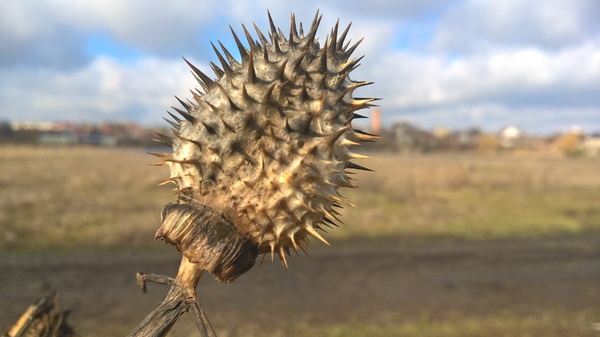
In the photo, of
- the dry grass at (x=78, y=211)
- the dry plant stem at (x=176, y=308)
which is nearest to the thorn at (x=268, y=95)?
the dry plant stem at (x=176, y=308)

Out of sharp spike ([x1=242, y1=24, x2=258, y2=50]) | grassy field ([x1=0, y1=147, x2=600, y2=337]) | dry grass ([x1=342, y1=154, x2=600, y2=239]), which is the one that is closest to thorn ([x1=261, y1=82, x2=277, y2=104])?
sharp spike ([x1=242, y1=24, x2=258, y2=50])

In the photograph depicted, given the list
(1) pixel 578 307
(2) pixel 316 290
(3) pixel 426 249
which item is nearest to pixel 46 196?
(2) pixel 316 290

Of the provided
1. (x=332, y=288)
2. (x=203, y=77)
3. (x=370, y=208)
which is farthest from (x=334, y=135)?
(x=370, y=208)

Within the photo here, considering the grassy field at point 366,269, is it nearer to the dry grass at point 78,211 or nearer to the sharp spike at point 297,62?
the dry grass at point 78,211

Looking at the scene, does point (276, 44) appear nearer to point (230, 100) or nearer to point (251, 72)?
point (251, 72)

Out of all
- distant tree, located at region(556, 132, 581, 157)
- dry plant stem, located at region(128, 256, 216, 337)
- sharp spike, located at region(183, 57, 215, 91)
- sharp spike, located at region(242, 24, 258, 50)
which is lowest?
distant tree, located at region(556, 132, 581, 157)

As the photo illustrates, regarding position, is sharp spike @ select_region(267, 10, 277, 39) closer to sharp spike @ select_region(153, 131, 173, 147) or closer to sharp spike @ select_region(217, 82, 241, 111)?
sharp spike @ select_region(217, 82, 241, 111)
